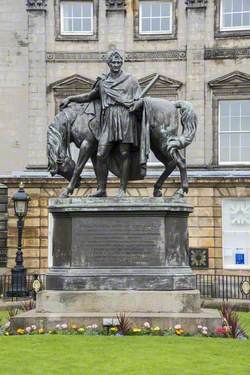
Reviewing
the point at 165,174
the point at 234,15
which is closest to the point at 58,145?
the point at 165,174

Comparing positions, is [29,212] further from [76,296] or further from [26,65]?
[76,296]

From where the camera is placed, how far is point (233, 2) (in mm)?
38000

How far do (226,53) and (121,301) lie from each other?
2329 cm

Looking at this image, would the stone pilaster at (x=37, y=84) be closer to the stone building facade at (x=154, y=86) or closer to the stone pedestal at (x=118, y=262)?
the stone building facade at (x=154, y=86)

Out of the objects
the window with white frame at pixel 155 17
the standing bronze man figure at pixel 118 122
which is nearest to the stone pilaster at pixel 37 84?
the window with white frame at pixel 155 17

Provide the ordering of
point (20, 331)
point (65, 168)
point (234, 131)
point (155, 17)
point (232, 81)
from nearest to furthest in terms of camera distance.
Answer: point (20, 331)
point (65, 168)
point (232, 81)
point (234, 131)
point (155, 17)

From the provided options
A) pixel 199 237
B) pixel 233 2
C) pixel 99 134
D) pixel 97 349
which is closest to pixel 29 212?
pixel 199 237

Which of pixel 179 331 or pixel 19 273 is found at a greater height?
pixel 19 273

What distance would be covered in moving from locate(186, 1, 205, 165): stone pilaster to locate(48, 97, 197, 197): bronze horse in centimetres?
1969

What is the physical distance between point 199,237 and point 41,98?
30.8ft

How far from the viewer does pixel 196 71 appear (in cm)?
3775

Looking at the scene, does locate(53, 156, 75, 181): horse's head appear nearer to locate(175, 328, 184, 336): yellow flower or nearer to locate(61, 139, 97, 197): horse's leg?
locate(61, 139, 97, 197): horse's leg

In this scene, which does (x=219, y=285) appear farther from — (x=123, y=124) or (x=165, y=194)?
(x=123, y=124)

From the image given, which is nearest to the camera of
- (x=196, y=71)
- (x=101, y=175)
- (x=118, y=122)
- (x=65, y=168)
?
(x=118, y=122)
